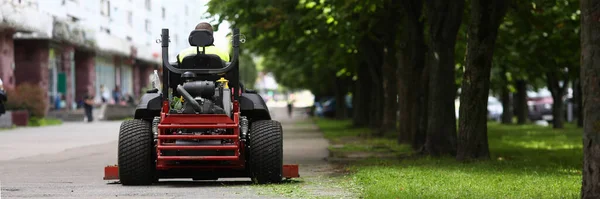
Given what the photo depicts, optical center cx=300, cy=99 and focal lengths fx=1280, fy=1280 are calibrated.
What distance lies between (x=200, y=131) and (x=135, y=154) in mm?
817

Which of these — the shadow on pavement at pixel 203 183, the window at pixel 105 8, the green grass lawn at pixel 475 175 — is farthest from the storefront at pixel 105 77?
the shadow on pavement at pixel 203 183

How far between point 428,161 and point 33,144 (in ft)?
38.1

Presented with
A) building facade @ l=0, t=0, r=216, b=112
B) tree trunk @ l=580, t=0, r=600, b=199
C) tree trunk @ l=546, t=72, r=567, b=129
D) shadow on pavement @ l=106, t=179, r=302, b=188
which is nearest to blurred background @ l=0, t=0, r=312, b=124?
building facade @ l=0, t=0, r=216, b=112

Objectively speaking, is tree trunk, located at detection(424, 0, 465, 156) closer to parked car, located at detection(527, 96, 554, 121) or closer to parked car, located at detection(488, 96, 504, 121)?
parked car, located at detection(527, 96, 554, 121)

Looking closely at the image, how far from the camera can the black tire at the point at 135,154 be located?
14656mm

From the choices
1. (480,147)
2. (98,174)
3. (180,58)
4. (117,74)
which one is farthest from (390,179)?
(117,74)

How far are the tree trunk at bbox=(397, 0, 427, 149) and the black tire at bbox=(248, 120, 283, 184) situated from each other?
11123 millimetres

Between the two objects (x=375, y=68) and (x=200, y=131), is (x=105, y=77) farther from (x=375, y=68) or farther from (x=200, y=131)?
(x=200, y=131)

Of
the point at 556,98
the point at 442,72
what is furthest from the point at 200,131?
the point at 556,98

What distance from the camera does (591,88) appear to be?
10.6 m

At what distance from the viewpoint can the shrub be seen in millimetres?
43906

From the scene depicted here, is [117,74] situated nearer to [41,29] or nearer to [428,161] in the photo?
[41,29]

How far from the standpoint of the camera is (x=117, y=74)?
7569cm

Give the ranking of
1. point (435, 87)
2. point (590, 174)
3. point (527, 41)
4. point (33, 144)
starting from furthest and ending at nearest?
point (527, 41) → point (33, 144) → point (435, 87) → point (590, 174)
